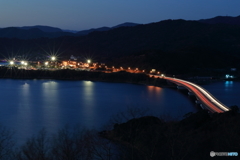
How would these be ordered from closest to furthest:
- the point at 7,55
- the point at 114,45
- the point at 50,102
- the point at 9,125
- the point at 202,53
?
the point at 9,125 < the point at 50,102 < the point at 202,53 < the point at 7,55 < the point at 114,45

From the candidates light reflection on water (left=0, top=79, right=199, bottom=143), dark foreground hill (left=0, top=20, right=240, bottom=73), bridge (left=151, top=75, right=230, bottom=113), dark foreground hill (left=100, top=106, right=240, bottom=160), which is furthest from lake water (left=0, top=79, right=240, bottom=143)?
dark foreground hill (left=0, top=20, right=240, bottom=73)

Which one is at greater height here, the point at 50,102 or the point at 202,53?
the point at 202,53

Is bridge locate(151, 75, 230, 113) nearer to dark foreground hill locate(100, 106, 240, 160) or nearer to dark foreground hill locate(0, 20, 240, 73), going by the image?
dark foreground hill locate(100, 106, 240, 160)

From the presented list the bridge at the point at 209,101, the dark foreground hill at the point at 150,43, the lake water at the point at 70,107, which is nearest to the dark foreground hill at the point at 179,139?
the lake water at the point at 70,107

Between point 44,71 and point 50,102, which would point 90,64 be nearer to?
point 44,71

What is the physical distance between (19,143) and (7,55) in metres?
28.3

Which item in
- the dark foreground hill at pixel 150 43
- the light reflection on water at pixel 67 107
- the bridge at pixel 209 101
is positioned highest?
the dark foreground hill at pixel 150 43

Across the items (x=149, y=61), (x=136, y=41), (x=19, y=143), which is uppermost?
(x=136, y=41)

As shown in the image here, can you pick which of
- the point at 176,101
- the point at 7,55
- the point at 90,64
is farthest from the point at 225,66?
the point at 7,55

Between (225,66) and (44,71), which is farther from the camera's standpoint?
(225,66)

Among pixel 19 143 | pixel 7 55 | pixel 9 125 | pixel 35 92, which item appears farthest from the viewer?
pixel 7 55

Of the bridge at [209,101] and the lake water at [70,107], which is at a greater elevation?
the bridge at [209,101]

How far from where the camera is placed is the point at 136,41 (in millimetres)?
35156

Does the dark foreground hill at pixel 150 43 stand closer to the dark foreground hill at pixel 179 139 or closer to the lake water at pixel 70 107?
the lake water at pixel 70 107
